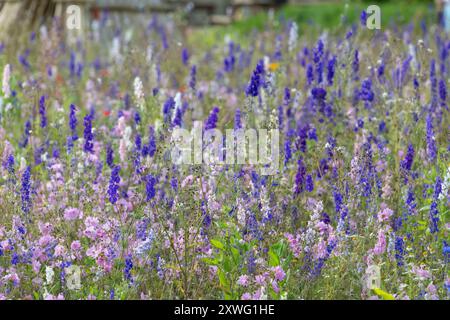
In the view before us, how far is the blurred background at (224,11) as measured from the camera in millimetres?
8422

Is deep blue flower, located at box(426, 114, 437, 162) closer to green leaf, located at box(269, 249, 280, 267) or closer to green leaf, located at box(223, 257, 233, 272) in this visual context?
green leaf, located at box(269, 249, 280, 267)

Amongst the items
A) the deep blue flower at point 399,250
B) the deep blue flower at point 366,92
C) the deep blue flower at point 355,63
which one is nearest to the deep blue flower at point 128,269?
the deep blue flower at point 399,250

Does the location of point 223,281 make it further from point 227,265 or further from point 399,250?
point 399,250

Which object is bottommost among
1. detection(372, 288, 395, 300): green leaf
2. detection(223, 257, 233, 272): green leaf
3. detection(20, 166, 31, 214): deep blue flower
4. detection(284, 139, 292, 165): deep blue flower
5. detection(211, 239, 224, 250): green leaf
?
detection(372, 288, 395, 300): green leaf

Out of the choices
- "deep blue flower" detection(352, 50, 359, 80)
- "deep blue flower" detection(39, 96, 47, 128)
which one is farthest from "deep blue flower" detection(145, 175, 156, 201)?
"deep blue flower" detection(352, 50, 359, 80)

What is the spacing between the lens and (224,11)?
1703 cm

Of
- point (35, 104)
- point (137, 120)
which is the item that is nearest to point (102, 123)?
point (35, 104)

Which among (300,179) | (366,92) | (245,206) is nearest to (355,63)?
(366,92)

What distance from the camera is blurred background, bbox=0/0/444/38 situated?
8.42 meters

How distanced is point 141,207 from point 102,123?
194cm

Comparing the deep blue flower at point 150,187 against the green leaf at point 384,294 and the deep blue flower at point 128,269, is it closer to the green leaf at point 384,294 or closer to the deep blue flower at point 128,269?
the deep blue flower at point 128,269
